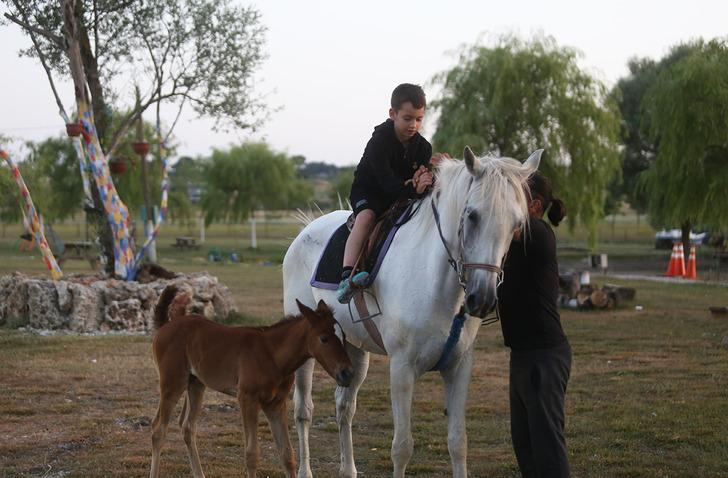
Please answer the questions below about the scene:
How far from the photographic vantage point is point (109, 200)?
1584cm

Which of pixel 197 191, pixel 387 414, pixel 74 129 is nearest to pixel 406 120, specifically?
pixel 387 414

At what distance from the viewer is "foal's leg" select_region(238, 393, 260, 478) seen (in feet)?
17.7

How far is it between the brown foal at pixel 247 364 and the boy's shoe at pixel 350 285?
25 centimetres

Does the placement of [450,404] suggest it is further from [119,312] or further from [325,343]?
[119,312]

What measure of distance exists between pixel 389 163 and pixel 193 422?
2.20 meters

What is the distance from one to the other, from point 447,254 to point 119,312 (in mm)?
10682

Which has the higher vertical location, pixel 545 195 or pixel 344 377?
pixel 545 195

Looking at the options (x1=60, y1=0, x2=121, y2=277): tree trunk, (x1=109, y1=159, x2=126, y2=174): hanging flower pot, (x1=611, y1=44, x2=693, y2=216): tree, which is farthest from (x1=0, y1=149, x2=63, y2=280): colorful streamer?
(x1=611, y1=44, x2=693, y2=216): tree

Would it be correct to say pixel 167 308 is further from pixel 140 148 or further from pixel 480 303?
pixel 140 148

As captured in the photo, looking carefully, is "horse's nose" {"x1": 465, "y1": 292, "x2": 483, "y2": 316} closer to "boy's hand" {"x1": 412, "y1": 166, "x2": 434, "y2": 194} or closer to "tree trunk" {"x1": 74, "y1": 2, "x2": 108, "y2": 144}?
"boy's hand" {"x1": 412, "y1": 166, "x2": 434, "y2": 194}

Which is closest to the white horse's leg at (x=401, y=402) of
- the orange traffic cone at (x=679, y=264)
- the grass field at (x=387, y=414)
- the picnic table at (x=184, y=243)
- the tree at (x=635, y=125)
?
the grass field at (x=387, y=414)

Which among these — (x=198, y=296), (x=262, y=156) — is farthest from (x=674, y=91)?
(x=262, y=156)

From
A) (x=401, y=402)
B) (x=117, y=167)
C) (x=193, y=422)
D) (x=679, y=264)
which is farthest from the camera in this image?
(x=679, y=264)

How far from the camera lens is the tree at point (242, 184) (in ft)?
185
